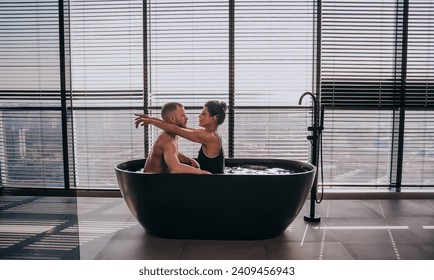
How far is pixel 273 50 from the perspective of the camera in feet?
11.6

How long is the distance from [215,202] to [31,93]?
261 cm

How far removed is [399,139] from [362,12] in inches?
55.4

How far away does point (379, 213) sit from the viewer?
121 inches

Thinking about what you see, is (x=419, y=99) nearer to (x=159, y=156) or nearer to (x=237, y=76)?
(x=237, y=76)

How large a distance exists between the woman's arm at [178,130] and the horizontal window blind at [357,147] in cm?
166

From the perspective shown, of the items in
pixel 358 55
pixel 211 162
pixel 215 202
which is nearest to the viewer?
pixel 215 202

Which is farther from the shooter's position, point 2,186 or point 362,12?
point 2,186

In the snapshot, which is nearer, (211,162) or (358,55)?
(211,162)

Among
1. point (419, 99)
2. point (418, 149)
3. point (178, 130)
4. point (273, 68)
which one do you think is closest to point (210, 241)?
point (178, 130)

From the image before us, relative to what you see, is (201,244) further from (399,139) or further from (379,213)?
(399,139)

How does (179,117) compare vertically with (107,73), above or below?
below

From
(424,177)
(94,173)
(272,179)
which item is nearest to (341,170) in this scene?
(424,177)

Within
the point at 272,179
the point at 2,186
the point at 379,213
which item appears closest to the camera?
the point at 272,179

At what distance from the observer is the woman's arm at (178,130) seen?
91.3 inches
